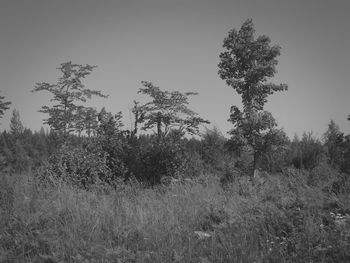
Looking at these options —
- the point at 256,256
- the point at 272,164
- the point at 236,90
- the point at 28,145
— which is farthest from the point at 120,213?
the point at 28,145

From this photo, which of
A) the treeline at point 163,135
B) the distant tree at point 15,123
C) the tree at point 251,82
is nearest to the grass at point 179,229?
the treeline at point 163,135

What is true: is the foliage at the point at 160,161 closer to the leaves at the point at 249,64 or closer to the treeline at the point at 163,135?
the treeline at the point at 163,135

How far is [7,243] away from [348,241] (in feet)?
13.3

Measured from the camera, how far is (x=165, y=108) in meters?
18.7

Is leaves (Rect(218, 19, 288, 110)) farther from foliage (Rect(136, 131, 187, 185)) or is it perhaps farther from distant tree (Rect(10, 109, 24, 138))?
distant tree (Rect(10, 109, 24, 138))

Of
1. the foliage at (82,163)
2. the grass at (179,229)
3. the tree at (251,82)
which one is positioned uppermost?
the tree at (251,82)

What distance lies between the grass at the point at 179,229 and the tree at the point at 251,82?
31.1 ft

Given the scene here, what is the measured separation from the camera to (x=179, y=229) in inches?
160

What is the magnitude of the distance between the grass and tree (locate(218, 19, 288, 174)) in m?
9.48

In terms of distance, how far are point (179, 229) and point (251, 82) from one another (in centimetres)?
1209

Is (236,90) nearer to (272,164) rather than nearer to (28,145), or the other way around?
(272,164)

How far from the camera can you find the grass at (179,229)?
340 centimetres

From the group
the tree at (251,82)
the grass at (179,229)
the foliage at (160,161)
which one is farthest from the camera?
the tree at (251,82)

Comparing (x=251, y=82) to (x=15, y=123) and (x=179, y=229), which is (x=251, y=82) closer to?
(x=179, y=229)
